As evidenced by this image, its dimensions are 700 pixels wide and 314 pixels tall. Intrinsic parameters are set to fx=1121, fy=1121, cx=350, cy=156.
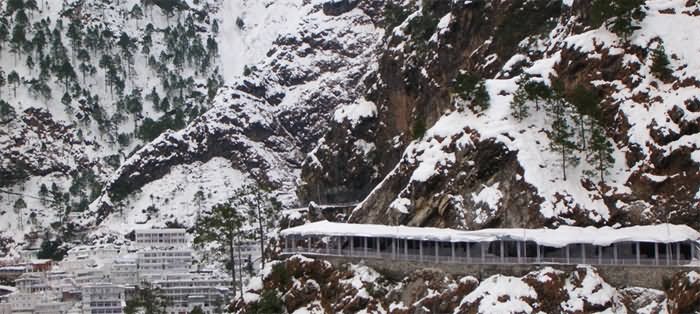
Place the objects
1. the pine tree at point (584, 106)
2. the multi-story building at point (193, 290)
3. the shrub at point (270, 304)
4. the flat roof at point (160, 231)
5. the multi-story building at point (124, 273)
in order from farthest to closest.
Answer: the flat roof at point (160, 231), the multi-story building at point (124, 273), the multi-story building at point (193, 290), the shrub at point (270, 304), the pine tree at point (584, 106)

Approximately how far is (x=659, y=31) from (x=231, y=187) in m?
100

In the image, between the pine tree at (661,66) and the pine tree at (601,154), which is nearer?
the pine tree at (601,154)

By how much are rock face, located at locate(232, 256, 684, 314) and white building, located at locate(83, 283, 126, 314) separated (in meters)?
61.7

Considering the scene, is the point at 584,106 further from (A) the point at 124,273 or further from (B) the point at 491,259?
(A) the point at 124,273

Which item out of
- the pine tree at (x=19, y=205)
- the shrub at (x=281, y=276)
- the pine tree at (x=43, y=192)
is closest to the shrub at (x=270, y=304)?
the shrub at (x=281, y=276)

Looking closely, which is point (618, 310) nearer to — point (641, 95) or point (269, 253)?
point (641, 95)

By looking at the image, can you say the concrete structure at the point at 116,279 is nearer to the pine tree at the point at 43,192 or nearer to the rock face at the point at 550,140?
the pine tree at the point at 43,192

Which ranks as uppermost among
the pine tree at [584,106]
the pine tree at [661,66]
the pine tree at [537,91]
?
the pine tree at [661,66]

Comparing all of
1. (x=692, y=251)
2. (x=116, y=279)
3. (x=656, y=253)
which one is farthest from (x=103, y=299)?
(x=692, y=251)

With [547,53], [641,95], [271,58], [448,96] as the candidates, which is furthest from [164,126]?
[641,95]

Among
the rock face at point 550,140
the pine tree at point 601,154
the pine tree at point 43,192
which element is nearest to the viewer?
the rock face at point 550,140

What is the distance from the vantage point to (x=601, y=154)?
3059 inches

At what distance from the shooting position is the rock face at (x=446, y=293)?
68.2 meters

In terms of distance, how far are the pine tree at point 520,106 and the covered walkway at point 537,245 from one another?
35.7ft
